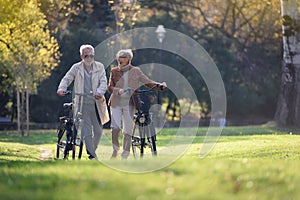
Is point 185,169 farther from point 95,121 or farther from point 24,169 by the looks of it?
point 95,121

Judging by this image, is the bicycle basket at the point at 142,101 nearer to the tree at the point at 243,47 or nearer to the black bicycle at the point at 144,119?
the black bicycle at the point at 144,119

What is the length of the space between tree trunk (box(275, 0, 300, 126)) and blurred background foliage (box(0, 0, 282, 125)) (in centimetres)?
1299

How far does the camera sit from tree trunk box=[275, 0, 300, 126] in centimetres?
2331

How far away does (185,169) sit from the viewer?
25.7 ft

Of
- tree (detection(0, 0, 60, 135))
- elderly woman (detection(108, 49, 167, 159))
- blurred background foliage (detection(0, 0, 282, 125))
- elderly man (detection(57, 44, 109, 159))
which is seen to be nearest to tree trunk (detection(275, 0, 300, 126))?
tree (detection(0, 0, 60, 135))

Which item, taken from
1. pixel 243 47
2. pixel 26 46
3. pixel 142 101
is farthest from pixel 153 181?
pixel 243 47

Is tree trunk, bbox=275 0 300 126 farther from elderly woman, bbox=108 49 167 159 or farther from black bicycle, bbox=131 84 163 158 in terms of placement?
black bicycle, bbox=131 84 163 158

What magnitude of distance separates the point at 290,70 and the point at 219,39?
17.1 m

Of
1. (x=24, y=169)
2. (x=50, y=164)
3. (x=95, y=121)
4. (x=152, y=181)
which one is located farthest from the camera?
(x=95, y=121)

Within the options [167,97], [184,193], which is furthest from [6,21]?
[167,97]

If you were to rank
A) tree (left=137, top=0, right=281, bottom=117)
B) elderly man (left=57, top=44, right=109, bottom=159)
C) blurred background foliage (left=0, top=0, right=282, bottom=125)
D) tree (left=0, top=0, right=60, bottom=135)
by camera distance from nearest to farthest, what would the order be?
elderly man (left=57, top=44, right=109, bottom=159) → tree (left=0, top=0, right=60, bottom=135) → blurred background foliage (left=0, top=0, right=282, bottom=125) → tree (left=137, top=0, right=281, bottom=117)

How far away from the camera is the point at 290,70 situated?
78.7 ft

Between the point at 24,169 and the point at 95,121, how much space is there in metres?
4.23

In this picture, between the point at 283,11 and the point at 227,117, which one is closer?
the point at 283,11
